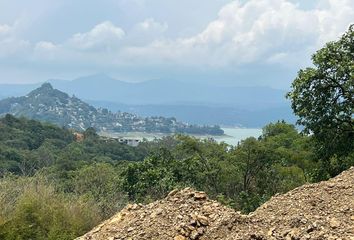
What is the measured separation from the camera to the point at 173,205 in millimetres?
9203

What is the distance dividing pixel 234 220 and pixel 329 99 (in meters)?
7.78

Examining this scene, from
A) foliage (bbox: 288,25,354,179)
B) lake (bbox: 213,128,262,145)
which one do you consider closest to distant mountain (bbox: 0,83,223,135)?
lake (bbox: 213,128,262,145)

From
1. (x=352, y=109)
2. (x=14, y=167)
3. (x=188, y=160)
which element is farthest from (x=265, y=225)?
(x=14, y=167)

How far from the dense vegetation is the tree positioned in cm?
3

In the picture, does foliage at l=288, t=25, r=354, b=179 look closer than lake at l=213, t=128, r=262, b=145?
Yes

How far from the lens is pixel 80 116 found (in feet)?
522

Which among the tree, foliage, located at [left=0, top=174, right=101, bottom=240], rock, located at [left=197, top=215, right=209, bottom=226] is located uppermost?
the tree

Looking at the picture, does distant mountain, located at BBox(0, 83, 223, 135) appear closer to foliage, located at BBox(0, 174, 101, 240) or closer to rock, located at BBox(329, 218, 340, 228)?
foliage, located at BBox(0, 174, 101, 240)

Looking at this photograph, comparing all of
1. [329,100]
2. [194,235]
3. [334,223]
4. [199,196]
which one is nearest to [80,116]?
[329,100]

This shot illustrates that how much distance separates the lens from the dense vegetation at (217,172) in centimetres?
1516

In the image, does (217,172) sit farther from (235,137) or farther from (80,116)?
(80,116)

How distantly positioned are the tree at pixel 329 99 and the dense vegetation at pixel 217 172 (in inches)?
1.1

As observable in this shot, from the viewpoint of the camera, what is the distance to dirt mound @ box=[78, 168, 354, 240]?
8180 millimetres

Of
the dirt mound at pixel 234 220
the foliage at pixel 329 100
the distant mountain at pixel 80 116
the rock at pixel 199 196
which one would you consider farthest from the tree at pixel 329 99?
the distant mountain at pixel 80 116
